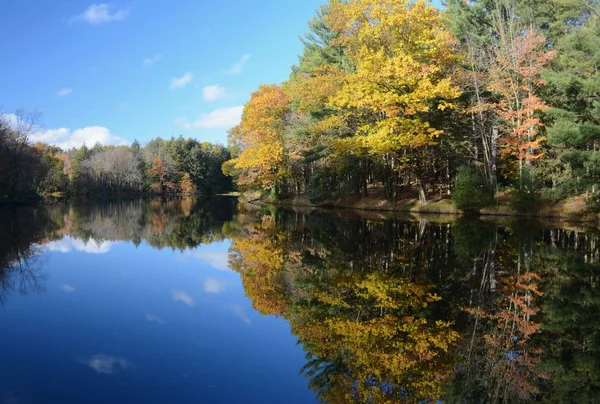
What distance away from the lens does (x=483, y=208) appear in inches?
992

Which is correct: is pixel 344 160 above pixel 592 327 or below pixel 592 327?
above

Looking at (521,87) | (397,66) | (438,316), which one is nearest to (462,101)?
(521,87)

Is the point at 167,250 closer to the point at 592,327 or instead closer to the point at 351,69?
the point at 592,327

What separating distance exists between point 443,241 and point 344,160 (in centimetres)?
1596

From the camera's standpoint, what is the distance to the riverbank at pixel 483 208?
21906 mm

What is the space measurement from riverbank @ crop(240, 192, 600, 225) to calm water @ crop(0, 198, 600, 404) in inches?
416

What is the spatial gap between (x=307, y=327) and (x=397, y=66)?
16.3 m

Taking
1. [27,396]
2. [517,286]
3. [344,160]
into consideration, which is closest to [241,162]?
[344,160]

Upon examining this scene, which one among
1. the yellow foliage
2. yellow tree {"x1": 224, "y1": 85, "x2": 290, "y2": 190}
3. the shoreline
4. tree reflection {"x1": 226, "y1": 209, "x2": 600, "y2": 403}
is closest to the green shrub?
the shoreline

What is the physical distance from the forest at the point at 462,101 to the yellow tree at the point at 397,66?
6cm

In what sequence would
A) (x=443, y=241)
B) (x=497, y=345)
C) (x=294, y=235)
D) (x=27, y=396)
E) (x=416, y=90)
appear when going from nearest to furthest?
(x=27, y=396)
(x=497, y=345)
(x=443, y=241)
(x=294, y=235)
(x=416, y=90)

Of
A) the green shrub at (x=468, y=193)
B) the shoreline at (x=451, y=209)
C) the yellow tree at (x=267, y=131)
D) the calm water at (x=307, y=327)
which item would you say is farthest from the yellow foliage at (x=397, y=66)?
the yellow tree at (x=267, y=131)

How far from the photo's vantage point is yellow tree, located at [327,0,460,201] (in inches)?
787

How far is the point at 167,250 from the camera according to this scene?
14688 millimetres
